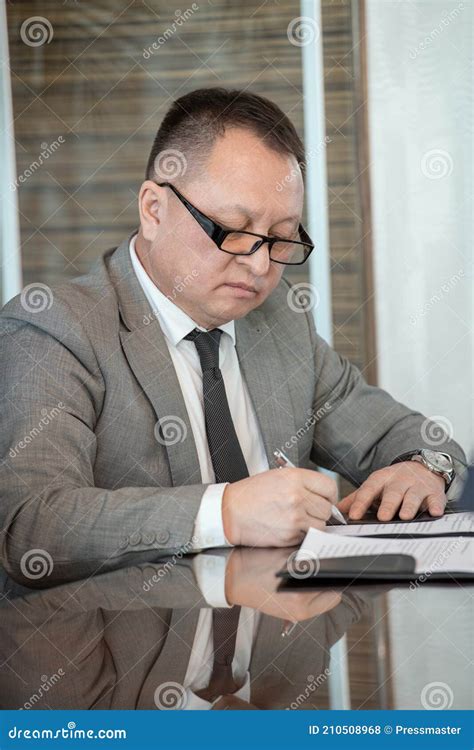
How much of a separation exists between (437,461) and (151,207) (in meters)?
0.80

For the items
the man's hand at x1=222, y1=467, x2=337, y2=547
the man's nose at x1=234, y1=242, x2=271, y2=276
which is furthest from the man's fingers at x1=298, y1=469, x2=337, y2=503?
the man's nose at x1=234, y1=242, x2=271, y2=276

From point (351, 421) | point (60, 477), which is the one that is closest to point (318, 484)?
point (60, 477)

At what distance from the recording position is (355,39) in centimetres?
380

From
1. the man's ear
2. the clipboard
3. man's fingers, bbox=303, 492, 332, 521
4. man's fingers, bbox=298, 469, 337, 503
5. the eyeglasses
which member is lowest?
the clipboard

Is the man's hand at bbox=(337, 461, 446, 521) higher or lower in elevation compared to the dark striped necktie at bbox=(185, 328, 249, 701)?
lower

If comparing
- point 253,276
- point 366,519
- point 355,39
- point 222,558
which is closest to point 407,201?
point 355,39

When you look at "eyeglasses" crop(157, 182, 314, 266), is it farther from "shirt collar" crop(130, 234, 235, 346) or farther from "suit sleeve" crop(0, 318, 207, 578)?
"suit sleeve" crop(0, 318, 207, 578)

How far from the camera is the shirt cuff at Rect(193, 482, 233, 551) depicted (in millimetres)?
1546

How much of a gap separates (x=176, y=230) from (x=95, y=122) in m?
2.06

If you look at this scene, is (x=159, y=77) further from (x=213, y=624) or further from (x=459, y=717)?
(x=459, y=717)

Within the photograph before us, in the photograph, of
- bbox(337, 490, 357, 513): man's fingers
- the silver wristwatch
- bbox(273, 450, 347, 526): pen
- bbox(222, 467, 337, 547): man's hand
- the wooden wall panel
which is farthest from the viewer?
the wooden wall panel

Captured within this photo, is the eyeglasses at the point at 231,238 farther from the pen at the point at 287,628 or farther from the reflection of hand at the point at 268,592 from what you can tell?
the pen at the point at 287,628

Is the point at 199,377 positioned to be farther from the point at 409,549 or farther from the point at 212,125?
the point at 409,549

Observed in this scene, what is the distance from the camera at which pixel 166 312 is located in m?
2.10
